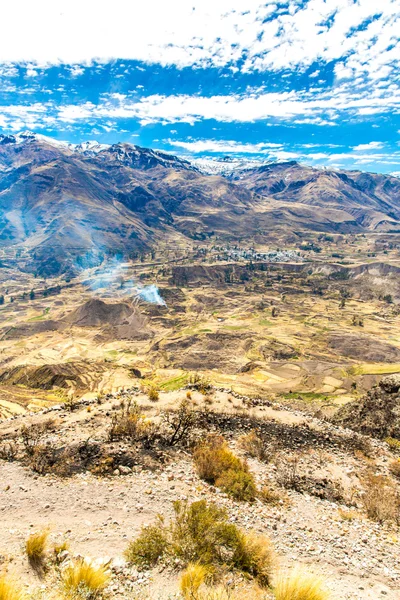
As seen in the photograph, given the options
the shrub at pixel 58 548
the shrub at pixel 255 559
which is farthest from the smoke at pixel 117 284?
the shrub at pixel 255 559

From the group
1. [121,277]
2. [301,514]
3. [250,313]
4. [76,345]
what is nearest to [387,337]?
[250,313]

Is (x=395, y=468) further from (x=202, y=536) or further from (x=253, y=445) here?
(x=202, y=536)

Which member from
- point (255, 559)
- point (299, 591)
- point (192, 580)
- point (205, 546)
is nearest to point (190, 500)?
point (205, 546)

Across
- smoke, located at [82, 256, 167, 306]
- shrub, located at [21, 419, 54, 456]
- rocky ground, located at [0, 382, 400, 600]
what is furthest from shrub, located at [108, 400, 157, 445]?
smoke, located at [82, 256, 167, 306]

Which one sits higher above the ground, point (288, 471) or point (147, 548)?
point (147, 548)

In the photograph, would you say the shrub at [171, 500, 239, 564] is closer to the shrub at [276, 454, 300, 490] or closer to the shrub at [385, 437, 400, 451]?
the shrub at [276, 454, 300, 490]

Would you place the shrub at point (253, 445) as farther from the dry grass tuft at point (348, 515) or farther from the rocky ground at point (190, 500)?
the dry grass tuft at point (348, 515)

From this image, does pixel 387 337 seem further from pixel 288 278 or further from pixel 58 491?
pixel 58 491
